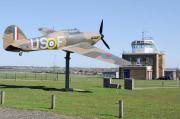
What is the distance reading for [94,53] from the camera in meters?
43.5

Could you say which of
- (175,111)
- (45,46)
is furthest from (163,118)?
(45,46)

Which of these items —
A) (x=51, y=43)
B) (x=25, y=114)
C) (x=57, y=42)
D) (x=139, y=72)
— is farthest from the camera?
(x=139, y=72)

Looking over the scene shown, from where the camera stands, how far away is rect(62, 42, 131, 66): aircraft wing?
41466 mm

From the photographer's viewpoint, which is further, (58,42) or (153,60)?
(153,60)

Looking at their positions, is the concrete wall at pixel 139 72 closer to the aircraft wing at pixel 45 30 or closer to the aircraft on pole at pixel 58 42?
the aircraft wing at pixel 45 30

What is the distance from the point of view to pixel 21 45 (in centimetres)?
4356

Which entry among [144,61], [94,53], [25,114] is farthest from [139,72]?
[25,114]

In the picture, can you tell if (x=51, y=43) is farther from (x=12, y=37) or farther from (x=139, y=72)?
(x=139, y=72)

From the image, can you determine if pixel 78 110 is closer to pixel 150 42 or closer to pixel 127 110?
pixel 127 110

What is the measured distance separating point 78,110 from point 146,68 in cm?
7734

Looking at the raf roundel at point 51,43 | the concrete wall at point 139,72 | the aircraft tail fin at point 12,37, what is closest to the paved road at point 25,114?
the raf roundel at point 51,43

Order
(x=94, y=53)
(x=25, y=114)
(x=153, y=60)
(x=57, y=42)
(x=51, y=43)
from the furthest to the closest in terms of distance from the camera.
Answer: (x=153, y=60) < (x=57, y=42) < (x=51, y=43) < (x=94, y=53) < (x=25, y=114)

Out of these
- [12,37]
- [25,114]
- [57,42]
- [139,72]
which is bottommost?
[25,114]

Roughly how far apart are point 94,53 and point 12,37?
862cm
